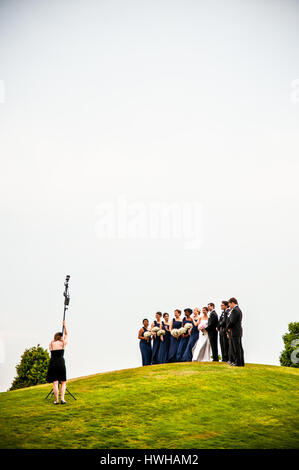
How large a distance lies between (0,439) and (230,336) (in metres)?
10.2

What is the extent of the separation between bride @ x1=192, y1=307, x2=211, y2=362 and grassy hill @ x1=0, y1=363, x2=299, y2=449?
197 centimetres

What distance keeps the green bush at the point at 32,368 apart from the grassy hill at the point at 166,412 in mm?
8934

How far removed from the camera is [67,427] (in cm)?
1312

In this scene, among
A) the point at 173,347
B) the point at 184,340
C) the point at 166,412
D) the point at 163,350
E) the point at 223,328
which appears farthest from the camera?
the point at 163,350

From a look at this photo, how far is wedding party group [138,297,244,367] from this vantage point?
64.0 feet

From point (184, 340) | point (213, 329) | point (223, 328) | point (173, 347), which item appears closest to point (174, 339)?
point (173, 347)

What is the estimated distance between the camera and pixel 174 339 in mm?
23438

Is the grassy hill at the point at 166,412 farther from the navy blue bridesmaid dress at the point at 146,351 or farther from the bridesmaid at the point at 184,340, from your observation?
the navy blue bridesmaid dress at the point at 146,351

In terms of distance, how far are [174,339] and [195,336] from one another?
4.70ft

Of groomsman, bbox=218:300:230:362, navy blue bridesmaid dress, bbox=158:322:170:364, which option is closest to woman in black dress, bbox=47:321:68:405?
groomsman, bbox=218:300:230:362

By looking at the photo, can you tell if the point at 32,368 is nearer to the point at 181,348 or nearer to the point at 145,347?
the point at 145,347
